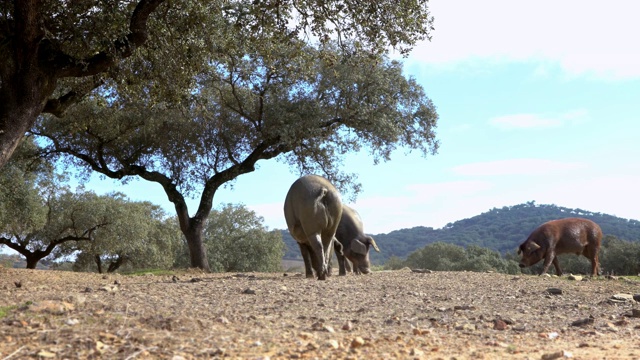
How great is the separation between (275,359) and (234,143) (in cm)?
1956

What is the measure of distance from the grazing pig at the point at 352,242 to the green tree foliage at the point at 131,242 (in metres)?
19.2

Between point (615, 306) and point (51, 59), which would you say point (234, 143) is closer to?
point (51, 59)

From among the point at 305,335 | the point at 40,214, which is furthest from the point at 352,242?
the point at 40,214

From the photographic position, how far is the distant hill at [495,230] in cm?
10488

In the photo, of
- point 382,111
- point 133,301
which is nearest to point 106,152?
point 382,111

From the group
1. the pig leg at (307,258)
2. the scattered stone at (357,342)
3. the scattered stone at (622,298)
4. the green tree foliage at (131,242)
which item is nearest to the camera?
the scattered stone at (357,342)

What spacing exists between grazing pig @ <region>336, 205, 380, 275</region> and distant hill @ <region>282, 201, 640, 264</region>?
259 ft

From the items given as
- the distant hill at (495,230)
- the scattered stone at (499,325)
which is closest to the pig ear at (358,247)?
the scattered stone at (499,325)

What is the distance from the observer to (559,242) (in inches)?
780

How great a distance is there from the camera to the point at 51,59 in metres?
12.5

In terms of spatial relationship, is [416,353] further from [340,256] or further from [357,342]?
[340,256]

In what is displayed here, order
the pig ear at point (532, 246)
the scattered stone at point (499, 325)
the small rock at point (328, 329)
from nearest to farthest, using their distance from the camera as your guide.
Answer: the small rock at point (328, 329)
the scattered stone at point (499, 325)
the pig ear at point (532, 246)

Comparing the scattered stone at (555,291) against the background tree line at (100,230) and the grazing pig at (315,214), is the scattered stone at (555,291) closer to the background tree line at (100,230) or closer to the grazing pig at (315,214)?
the grazing pig at (315,214)

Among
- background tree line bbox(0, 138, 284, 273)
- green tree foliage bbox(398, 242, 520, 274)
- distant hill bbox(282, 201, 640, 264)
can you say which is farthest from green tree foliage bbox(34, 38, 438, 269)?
distant hill bbox(282, 201, 640, 264)
